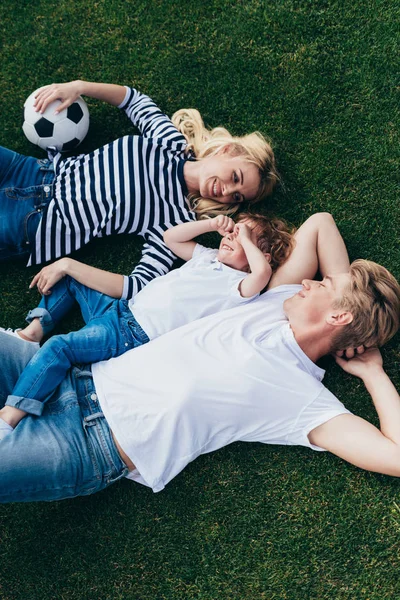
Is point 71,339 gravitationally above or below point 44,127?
below

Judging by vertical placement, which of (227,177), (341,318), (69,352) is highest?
(227,177)

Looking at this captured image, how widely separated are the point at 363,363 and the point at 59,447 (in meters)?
2.00

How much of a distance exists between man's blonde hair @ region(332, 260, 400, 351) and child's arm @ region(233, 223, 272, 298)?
481 mm

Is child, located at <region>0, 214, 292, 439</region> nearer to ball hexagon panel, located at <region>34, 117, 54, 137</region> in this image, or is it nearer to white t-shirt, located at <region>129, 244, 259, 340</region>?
white t-shirt, located at <region>129, 244, 259, 340</region>

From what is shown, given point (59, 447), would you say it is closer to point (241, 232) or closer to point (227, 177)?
point (241, 232)

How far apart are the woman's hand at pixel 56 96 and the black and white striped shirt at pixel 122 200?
14.9 inches

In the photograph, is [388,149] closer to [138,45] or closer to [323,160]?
[323,160]

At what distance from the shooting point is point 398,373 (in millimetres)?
3951

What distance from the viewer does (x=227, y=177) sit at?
400 centimetres

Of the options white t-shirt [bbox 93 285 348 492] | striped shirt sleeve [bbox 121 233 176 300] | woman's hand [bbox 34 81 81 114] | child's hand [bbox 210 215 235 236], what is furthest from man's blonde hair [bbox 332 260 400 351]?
Answer: woman's hand [bbox 34 81 81 114]

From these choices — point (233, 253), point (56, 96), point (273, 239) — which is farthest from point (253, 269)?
point (56, 96)

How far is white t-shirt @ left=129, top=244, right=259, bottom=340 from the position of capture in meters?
3.69

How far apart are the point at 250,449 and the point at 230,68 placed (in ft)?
9.54

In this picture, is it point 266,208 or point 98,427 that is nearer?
point 98,427
